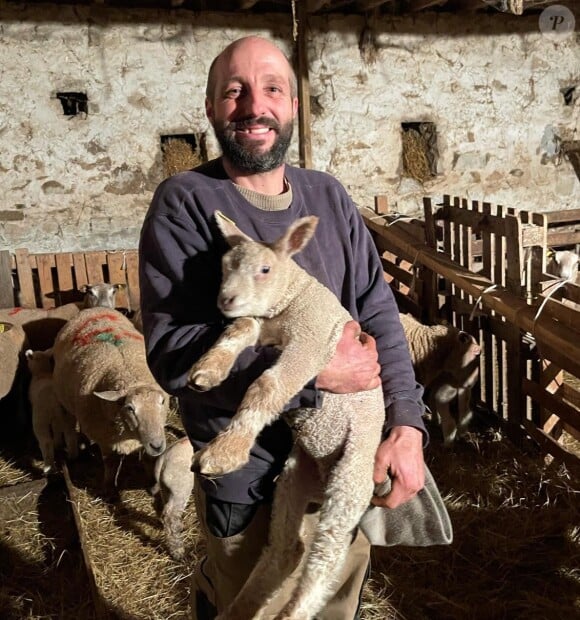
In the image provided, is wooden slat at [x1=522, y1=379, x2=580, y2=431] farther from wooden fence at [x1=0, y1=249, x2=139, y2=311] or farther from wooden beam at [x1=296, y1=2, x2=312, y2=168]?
wooden beam at [x1=296, y1=2, x2=312, y2=168]

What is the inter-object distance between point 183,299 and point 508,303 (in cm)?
239

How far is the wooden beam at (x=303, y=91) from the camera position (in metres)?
7.02

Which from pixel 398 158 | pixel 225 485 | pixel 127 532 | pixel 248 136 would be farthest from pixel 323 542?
pixel 398 158

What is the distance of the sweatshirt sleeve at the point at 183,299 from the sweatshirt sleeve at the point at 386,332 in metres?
0.39


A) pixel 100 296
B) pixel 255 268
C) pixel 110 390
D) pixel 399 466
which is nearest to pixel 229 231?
pixel 255 268

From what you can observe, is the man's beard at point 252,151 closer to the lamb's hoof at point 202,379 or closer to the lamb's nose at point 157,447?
the lamb's hoof at point 202,379

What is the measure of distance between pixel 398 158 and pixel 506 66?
184cm

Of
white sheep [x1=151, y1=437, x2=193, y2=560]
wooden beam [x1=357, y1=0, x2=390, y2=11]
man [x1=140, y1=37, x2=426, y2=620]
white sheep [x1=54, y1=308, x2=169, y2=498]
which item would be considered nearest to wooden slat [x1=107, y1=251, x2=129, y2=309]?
→ white sheep [x1=54, y1=308, x2=169, y2=498]

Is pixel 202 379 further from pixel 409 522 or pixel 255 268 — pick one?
pixel 409 522

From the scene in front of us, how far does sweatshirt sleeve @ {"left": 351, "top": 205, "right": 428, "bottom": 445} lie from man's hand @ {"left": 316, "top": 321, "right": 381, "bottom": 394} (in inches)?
7.7

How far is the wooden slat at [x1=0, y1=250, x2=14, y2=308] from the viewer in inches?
230

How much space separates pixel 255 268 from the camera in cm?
163

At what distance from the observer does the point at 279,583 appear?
172 centimetres

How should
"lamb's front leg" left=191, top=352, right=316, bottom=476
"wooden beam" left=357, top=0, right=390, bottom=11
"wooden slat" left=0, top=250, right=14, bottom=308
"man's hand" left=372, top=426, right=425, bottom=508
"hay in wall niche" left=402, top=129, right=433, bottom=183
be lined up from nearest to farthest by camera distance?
"lamb's front leg" left=191, top=352, right=316, bottom=476, "man's hand" left=372, top=426, right=425, bottom=508, "wooden slat" left=0, top=250, right=14, bottom=308, "wooden beam" left=357, top=0, right=390, bottom=11, "hay in wall niche" left=402, top=129, right=433, bottom=183
